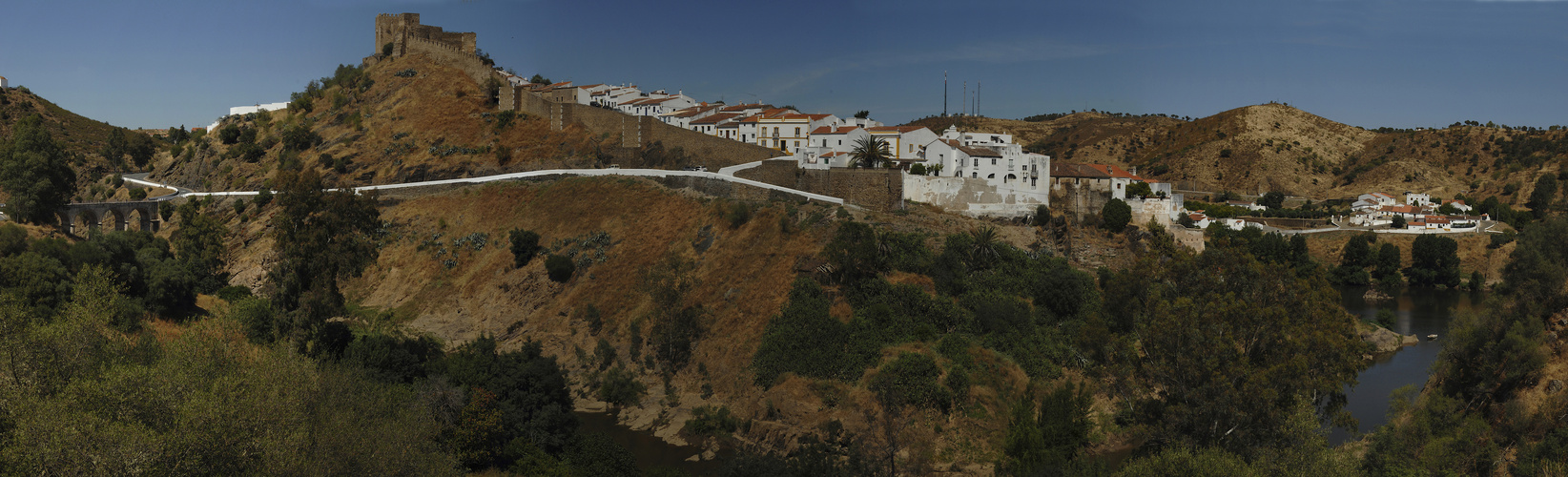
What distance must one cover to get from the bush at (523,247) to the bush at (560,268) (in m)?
1.66

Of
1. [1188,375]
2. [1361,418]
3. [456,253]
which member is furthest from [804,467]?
[456,253]

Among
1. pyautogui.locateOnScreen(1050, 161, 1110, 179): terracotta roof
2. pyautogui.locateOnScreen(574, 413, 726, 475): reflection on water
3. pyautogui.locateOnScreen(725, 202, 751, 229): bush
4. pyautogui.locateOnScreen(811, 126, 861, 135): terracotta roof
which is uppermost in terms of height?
pyautogui.locateOnScreen(811, 126, 861, 135): terracotta roof

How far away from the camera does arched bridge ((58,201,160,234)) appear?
152 ft

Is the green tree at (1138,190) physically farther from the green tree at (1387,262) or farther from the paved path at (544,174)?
the green tree at (1387,262)

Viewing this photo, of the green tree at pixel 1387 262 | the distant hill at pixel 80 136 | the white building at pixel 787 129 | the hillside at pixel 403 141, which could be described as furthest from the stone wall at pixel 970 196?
the distant hill at pixel 80 136

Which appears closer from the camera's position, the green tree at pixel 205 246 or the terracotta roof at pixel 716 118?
the green tree at pixel 205 246

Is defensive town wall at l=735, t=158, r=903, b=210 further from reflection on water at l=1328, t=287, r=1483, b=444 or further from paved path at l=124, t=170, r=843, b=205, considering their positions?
reflection on water at l=1328, t=287, r=1483, b=444

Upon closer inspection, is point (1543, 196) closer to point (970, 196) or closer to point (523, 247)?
point (970, 196)

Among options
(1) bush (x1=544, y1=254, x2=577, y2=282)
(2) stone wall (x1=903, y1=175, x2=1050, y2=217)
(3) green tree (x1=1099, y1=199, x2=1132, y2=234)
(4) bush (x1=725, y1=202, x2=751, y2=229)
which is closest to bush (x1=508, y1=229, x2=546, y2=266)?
(1) bush (x1=544, y1=254, x2=577, y2=282)

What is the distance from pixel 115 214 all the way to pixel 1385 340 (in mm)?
61707

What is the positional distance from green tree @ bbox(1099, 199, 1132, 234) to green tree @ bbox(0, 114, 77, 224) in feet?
136

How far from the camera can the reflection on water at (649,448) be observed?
90.8 ft

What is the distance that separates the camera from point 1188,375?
2153cm

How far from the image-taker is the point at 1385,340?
4619 cm
